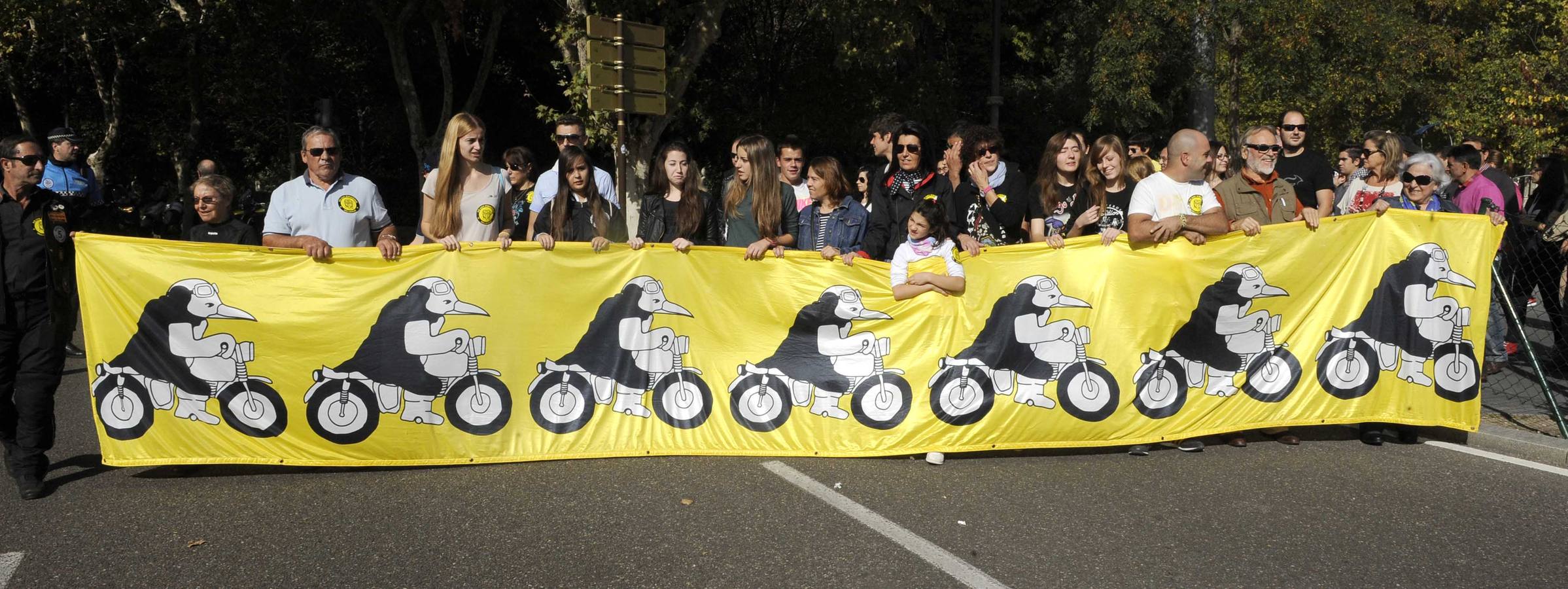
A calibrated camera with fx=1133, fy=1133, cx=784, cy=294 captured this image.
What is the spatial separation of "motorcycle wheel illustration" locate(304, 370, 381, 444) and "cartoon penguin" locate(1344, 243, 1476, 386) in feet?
17.2

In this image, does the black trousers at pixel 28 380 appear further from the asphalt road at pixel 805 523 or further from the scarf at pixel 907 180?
the scarf at pixel 907 180

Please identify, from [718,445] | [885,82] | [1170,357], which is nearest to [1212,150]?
[1170,357]

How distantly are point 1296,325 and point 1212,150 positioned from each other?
227 centimetres

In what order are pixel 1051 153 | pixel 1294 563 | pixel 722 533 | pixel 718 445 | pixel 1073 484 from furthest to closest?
pixel 1051 153 → pixel 718 445 → pixel 1073 484 → pixel 722 533 → pixel 1294 563

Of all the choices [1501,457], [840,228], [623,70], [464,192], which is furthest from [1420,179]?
[464,192]

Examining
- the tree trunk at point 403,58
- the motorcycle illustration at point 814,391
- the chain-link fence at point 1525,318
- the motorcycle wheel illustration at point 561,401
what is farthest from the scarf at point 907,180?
the tree trunk at point 403,58

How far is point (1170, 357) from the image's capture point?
6.04 meters

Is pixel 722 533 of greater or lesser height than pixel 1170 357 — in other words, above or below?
below

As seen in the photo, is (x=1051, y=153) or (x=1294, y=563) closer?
(x=1294, y=563)

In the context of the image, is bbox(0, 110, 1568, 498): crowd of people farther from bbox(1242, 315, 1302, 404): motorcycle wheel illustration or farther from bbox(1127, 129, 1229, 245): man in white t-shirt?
bbox(1242, 315, 1302, 404): motorcycle wheel illustration

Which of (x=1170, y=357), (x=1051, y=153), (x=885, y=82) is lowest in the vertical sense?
(x=1170, y=357)

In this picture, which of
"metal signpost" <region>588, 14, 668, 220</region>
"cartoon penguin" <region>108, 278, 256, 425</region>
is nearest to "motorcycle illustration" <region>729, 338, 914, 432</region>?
"cartoon penguin" <region>108, 278, 256, 425</region>

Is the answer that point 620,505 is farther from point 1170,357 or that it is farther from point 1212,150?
point 1212,150

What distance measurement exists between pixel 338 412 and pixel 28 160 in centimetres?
185
